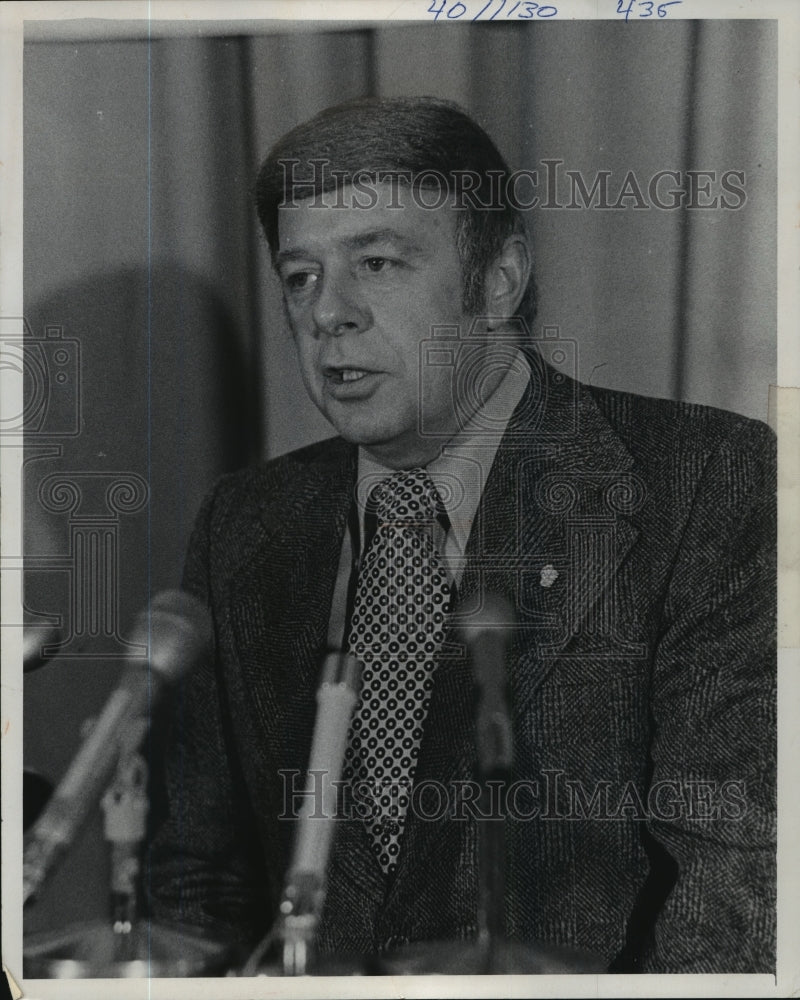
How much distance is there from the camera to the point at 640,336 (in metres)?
1.78

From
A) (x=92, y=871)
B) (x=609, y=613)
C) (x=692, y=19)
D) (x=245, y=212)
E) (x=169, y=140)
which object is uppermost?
(x=692, y=19)

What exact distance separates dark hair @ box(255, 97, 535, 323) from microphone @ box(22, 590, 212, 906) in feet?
2.13

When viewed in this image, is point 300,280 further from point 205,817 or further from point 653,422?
point 205,817

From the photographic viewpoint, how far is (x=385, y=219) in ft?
5.76

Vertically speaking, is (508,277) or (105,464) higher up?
(508,277)

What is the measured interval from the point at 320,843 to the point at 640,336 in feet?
2.99

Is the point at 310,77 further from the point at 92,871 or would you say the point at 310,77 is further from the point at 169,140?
the point at 92,871

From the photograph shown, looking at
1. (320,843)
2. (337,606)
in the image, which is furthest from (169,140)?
(320,843)

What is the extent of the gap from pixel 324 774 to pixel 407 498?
1.44 feet

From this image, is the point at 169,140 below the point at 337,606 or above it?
above

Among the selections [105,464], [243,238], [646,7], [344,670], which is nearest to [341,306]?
[243,238]

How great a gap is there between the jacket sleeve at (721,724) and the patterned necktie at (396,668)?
351mm

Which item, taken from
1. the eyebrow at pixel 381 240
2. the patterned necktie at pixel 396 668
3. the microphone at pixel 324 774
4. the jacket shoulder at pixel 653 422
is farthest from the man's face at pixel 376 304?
the microphone at pixel 324 774

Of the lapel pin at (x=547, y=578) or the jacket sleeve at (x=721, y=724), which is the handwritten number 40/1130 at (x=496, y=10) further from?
the lapel pin at (x=547, y=578)
